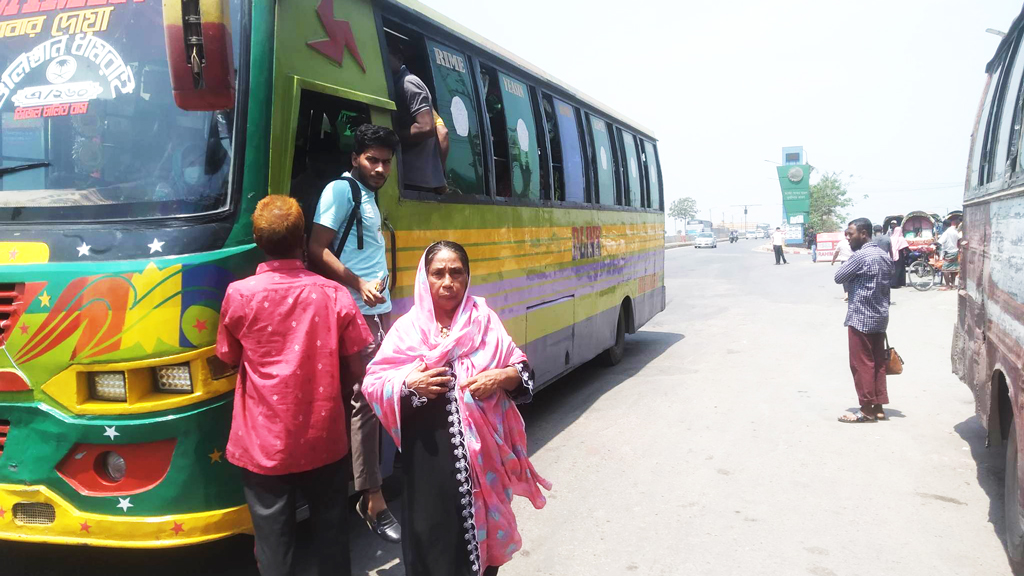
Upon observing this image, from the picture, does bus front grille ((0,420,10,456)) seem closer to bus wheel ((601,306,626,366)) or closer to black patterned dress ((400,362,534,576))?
black patterned dress ((400,362,534,576))

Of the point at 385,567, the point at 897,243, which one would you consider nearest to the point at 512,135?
the point at 385,567

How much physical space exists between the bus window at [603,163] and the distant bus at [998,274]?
3599mm

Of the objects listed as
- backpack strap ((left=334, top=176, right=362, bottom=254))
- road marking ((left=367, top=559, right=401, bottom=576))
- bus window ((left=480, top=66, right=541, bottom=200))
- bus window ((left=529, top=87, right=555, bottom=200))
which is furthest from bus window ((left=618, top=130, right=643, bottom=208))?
road marking ((left=367, top=559, right=401, bottom=576))

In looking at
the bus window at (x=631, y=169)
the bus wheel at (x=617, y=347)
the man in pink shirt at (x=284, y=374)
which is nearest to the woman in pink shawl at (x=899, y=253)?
the bus window at (x=631, y=169)

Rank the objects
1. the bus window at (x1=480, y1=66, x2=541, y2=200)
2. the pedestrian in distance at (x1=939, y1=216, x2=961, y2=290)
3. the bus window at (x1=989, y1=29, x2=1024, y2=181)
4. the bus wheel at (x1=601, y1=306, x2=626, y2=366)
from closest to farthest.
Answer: the bus window at (x1=989, y1=29, x2=1024, y2=181) → the bus window at (x1=480, y1=66, x2=541, y2=200) → the bus wheel at (x1=601, y1=306, x2=626, y2=366) → the pedestrian in distance at (x1=939, y1=216, x2=961, y2=290)

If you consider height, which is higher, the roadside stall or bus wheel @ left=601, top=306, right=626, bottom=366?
the roadside stall

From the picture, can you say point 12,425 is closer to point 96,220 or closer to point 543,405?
point 96,220

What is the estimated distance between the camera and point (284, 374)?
2900 mm

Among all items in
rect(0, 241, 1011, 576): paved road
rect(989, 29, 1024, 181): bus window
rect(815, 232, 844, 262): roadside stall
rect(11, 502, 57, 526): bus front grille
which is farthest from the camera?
rect(815, 232, 844, 262): roadside stall

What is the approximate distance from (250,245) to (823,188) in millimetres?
94180

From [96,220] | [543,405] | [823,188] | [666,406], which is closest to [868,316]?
[666,406]

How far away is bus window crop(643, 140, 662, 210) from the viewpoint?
1125 centimetres

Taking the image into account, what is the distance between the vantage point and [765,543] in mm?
4145

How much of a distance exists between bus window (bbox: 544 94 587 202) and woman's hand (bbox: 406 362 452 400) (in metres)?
4.72
